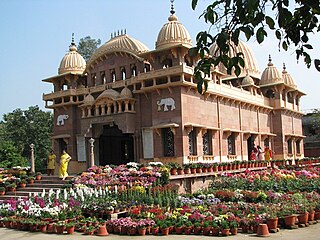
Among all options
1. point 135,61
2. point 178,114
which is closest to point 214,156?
point 178,114

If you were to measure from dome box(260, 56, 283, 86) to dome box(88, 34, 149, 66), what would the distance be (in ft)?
37.4

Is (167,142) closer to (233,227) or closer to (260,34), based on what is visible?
(233,227)

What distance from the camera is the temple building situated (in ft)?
67.2

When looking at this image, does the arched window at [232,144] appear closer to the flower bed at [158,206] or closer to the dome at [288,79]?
the flower bed at [158,206]

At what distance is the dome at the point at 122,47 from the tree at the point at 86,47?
2331cm

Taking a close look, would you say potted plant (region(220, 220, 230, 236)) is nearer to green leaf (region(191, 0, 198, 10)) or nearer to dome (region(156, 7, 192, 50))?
green leaf (region(191, 0, 198, 10))

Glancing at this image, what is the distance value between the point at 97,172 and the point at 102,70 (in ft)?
29.5

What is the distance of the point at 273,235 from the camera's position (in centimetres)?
912

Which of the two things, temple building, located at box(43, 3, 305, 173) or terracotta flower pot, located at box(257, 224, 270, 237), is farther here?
temple building, located at box(43, 3, 305, 173)

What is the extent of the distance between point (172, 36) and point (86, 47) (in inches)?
1139

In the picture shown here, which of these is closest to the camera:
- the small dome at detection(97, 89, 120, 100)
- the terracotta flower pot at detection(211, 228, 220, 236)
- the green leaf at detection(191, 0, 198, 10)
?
the green leaf at detection(191, 0, 198, 10)

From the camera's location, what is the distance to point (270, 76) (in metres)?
30.6

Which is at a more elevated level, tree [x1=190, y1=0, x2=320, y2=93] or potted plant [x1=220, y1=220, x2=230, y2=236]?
tree [x1=190, y1=0, x2=320, y2=93]

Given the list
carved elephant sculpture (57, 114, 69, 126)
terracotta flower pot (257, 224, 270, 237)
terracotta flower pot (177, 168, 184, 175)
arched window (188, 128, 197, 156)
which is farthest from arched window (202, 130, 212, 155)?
terracotta flower pot (257, 224, 270, 237)
